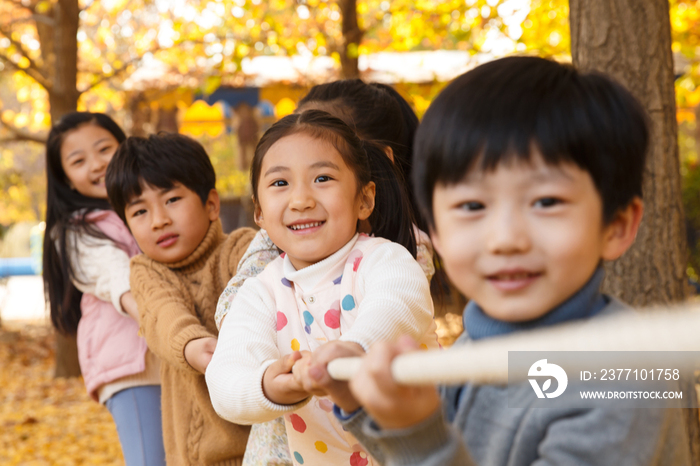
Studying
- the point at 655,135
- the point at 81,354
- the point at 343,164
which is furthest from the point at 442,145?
→ the point at 81,354

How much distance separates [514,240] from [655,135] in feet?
6.28

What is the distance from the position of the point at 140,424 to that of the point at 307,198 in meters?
1.33

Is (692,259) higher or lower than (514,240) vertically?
lower

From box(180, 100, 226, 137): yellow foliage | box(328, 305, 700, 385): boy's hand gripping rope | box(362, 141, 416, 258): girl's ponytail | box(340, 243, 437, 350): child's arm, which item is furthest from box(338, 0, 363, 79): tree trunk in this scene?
box(180, 100, 226, 137): yellow foliage

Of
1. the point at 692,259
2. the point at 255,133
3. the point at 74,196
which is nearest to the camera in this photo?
the point at 74,196

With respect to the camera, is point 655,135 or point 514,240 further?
point 655,135

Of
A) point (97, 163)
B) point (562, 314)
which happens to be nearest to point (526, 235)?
point (562, 314)

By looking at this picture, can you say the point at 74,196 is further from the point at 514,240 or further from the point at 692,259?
the point at 692,259

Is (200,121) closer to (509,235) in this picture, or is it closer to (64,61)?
(64,61)

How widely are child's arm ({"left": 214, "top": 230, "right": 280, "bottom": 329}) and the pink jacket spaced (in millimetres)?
832

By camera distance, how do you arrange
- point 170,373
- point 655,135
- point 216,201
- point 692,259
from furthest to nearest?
point 692,259 → point 655,135 → point 216,201 → point 170,373

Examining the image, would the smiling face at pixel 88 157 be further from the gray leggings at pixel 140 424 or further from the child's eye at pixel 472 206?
the child's eye at pixel 472 206

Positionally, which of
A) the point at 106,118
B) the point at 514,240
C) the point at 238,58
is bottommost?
the point at 514,240

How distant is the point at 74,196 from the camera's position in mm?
2836
